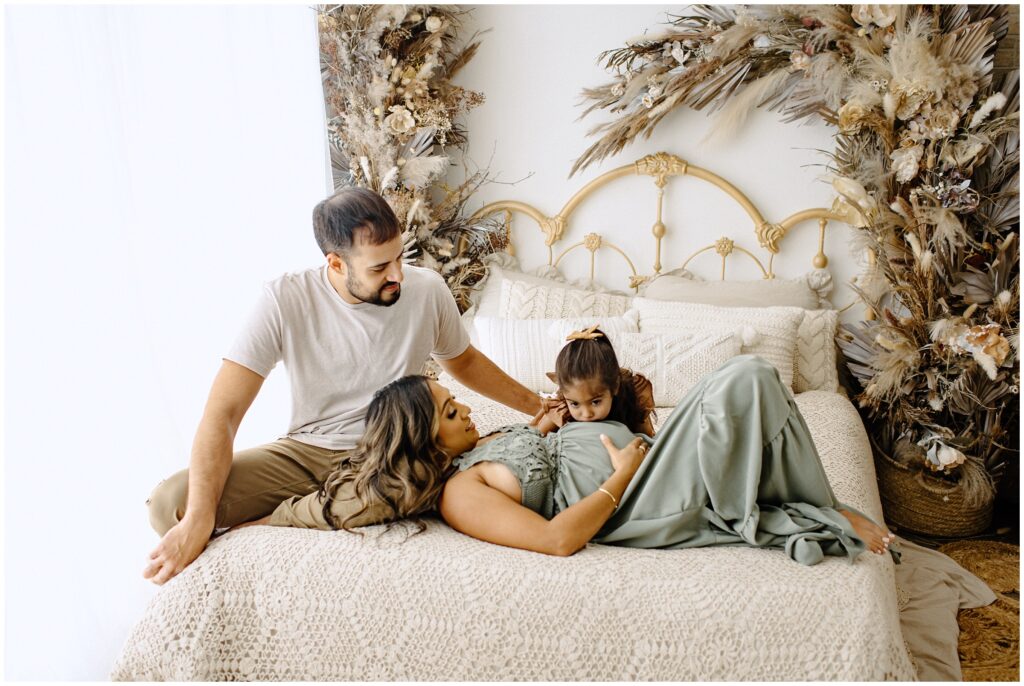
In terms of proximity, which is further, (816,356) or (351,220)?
(816,356)

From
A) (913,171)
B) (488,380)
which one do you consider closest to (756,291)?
(913,171)

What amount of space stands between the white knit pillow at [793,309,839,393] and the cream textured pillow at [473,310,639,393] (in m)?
0.65

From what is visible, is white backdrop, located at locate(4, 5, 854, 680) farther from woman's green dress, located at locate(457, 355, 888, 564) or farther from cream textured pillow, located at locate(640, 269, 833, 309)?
woman's green dress, located at locate(457, 355, 888, 564)

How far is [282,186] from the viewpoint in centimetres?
282

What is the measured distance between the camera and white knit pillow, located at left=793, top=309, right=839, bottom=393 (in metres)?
2.87

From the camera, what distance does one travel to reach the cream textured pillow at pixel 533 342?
2.83 m

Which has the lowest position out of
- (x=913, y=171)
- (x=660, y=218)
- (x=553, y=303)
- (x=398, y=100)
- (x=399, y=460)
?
(x=399, y=460)

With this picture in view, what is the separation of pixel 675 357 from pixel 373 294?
1.26 meters

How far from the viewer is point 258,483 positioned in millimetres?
1803

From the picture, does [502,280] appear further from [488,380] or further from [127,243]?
[127,243]

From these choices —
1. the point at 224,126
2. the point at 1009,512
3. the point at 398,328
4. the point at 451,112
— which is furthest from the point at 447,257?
the point at 1009,512

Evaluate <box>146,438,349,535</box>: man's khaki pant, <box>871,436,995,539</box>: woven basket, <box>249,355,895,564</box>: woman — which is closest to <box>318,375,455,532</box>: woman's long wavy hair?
<box>249,355,895,564</box>: woman

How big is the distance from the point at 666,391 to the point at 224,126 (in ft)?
5.94

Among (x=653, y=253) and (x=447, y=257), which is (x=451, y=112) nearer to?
(x=447, y=257)
